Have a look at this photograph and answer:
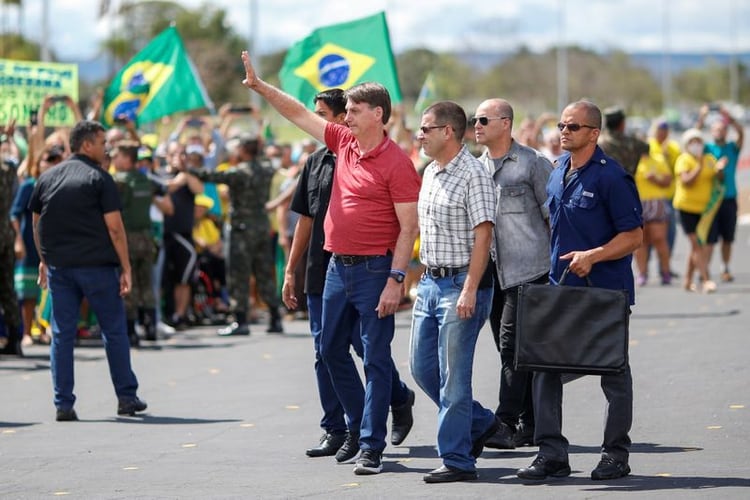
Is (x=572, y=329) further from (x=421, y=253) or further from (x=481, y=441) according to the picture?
(x=481, y=441)

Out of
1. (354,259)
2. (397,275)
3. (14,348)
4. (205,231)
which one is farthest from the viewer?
(205,231)

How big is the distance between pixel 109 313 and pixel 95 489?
3.23 meters

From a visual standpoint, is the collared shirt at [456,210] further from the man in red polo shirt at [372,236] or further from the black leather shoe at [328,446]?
the black leather shoe at [328,446]

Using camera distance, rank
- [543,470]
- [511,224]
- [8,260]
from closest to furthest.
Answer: [543,470] → [511,224] → [8,260]

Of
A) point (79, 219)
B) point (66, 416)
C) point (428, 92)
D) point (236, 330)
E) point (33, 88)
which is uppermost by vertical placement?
point (428, 92)

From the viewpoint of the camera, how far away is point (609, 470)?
25.7 feet

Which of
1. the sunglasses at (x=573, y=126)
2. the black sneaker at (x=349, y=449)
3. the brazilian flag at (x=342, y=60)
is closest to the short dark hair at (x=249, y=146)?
the brazilian flag at (x=342, y=60)

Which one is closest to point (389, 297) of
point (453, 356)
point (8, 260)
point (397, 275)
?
point (397, 275)

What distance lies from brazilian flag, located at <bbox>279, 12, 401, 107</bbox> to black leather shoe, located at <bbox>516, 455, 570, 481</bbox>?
25.0 feet

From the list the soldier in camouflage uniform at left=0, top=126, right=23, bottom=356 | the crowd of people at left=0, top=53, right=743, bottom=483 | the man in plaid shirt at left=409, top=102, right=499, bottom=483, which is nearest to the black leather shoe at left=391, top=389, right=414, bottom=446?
the crowd of people at left=0, top=53, right=743, bottom=483

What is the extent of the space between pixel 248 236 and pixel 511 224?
323 inches

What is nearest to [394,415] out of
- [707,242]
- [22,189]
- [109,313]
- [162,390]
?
[109,313]

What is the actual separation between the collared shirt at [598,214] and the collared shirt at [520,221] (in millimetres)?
676

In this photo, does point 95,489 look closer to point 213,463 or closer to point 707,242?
point 213,463
